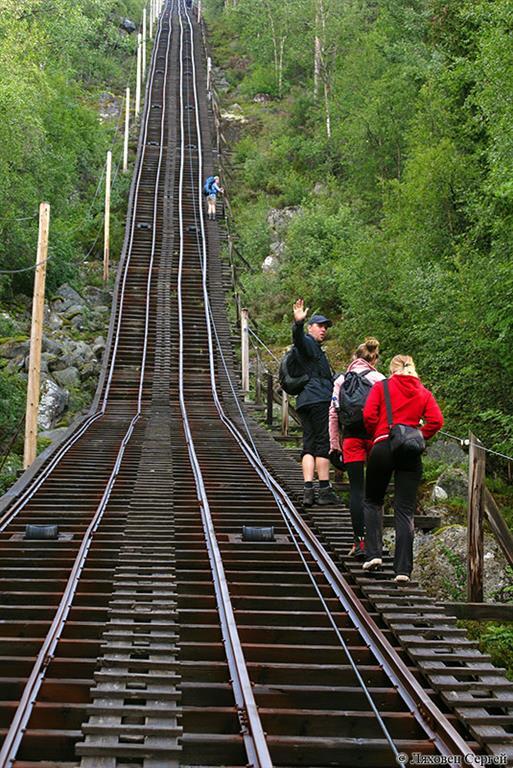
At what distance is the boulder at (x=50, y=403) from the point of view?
18.8 m

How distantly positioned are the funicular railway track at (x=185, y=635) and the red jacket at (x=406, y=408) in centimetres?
127

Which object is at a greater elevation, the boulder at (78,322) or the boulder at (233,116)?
the boulder at (233,116)

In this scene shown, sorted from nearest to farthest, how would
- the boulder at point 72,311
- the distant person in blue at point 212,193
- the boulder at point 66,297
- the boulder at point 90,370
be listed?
the boulder at point 90,370
the boulder at point 72,311
the boulder at point 66,297
the distant person in blue at point 212,193

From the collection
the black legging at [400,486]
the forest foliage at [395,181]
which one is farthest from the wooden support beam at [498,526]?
the forest foliage at [395,181]

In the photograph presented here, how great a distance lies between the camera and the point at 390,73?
29391 mm

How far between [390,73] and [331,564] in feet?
86.0

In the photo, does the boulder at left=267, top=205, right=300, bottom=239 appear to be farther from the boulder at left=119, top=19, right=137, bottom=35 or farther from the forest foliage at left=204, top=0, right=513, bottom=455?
the boulder at left=119, top=19, right=137, bottom=35

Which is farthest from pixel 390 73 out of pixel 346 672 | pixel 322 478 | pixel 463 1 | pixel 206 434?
pixel 346 672

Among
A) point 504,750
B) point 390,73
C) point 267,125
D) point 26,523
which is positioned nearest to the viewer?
point 504,750

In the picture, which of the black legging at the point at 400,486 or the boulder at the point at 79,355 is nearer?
the black legging at the point at 400,486

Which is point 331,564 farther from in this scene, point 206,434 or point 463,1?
point 463,1

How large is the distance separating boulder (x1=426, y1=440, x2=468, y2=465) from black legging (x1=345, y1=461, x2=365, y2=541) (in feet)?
20.3

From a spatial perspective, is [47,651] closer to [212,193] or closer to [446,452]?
[446,452]

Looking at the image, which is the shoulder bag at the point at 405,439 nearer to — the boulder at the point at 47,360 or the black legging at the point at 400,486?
the black legging at the point at 400,486
